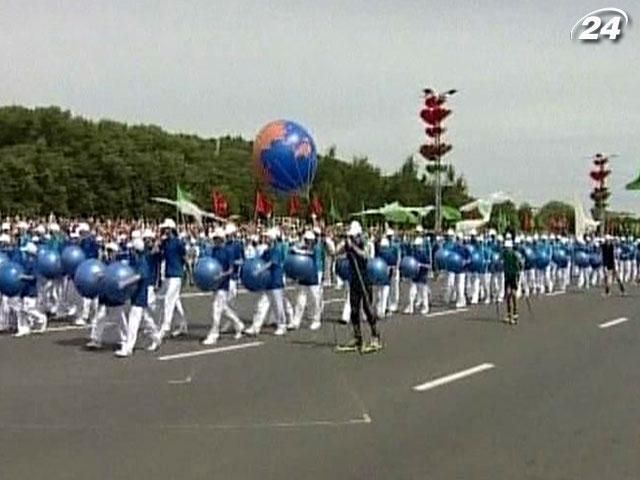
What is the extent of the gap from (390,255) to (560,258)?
17.5 meters

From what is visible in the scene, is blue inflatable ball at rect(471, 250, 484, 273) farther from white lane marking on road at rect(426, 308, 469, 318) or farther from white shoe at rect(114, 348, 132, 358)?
white shoe at rect(114, 348, 132, 358)

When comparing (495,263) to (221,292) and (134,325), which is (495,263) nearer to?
(221,292)

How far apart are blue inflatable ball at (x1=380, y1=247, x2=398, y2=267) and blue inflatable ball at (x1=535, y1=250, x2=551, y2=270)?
13695 mm

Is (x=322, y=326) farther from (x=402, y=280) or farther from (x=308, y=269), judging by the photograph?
(x=402, y=280)

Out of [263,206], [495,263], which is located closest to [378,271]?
[495,263]

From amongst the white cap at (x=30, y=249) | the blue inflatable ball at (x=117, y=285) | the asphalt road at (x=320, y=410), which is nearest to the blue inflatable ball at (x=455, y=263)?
the asphalt road at (x=320, y=410)

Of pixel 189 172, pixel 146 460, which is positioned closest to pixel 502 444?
→ pixel 146 460

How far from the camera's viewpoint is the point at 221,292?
20875 millimetres

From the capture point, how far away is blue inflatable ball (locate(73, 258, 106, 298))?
65.5ft

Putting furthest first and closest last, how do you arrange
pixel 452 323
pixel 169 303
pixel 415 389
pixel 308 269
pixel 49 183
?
pixel 49 183 < pixel 452 323 < pixel 308 269 < pixel 169 303 < pixel 415 389

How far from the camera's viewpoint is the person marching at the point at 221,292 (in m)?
20.8

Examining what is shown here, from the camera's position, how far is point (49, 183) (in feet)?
235

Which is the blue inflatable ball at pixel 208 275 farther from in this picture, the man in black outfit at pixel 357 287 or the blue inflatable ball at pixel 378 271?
the blue inflatable ball at pixel 378 271

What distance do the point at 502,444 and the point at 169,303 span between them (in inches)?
390
